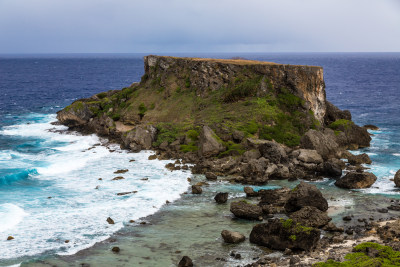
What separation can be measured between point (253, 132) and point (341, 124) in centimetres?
1538

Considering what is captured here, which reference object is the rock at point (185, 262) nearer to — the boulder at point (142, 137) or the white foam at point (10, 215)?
the white foam at point (10, 215)

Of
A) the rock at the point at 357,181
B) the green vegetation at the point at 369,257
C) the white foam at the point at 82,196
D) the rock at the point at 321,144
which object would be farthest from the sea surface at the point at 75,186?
the green vegetation at the point at 369,257

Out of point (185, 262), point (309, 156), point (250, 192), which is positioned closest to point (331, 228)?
point (250, 192)

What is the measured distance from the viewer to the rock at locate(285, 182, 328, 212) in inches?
1506

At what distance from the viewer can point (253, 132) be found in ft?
199

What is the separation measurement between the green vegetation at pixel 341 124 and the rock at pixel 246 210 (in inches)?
1302

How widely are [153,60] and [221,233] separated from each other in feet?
177

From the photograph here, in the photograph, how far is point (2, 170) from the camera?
52125 mm

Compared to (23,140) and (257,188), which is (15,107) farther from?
(257,188)

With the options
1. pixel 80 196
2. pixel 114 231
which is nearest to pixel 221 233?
pixel 114 231

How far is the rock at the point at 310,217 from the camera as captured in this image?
34.8 meters

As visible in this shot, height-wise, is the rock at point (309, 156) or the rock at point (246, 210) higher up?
the rock at point (309, 156)

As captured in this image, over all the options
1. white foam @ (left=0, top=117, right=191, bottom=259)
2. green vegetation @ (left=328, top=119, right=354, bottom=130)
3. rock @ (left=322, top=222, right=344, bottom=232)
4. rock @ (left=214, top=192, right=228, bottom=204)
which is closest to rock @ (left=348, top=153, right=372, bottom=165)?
green vegetation @ (left=328, top=119, right=354, bottom=130)

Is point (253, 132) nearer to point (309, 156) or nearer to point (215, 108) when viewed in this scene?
point (215, 108)
